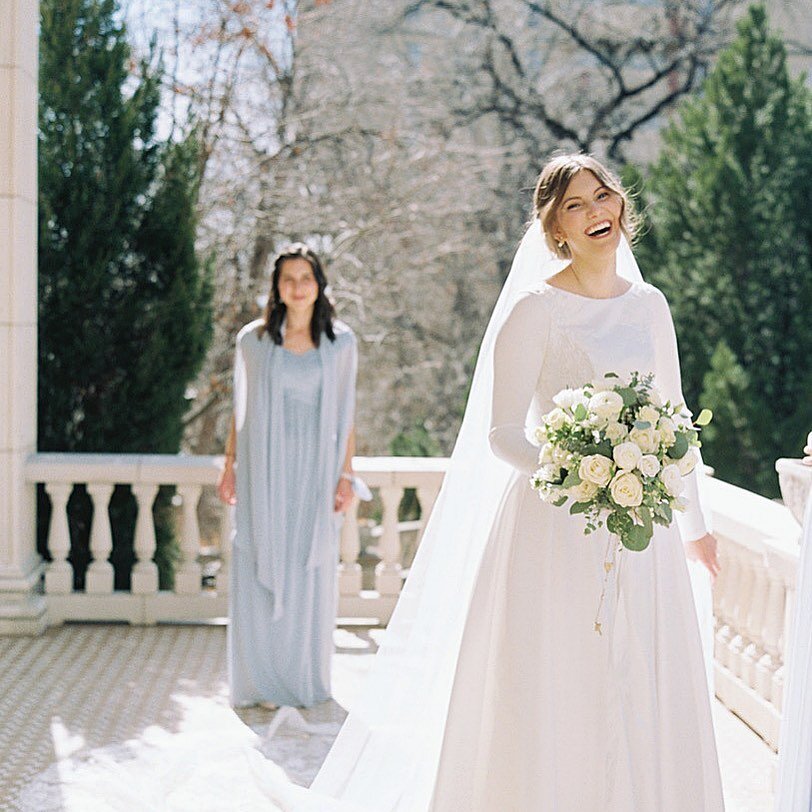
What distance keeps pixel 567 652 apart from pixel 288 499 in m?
2.20

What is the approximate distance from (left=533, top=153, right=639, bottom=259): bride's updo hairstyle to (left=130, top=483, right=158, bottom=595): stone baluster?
3581mm

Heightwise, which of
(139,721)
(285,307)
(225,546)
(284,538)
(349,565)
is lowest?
Answer: (139,721)

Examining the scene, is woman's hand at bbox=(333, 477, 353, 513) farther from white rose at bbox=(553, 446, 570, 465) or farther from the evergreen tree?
the evergreen tree

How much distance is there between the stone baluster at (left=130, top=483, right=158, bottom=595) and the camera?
6094 mm

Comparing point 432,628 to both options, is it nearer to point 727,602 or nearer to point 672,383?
point 672,383

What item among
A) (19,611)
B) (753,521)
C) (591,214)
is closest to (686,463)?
(591,214)

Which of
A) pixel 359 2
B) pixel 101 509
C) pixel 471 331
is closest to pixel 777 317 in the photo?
pixel 471 331

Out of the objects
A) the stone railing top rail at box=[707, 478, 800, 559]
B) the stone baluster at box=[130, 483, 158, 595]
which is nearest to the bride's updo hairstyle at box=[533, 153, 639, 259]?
the stone railing top rail at box=[707, 478, 800, 559]

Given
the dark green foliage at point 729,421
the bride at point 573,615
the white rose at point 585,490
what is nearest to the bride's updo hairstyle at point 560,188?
the bride at point 573,615

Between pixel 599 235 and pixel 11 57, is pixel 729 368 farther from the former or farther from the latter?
pixel 599 235

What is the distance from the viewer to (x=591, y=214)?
2.87m

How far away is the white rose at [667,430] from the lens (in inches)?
101

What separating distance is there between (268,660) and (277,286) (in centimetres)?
147

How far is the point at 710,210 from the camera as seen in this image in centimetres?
1062
